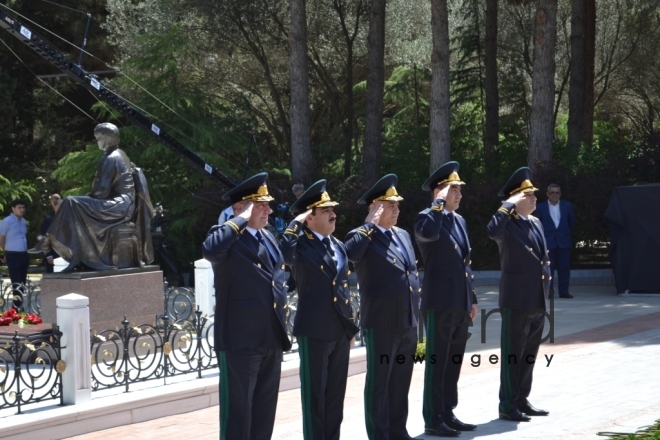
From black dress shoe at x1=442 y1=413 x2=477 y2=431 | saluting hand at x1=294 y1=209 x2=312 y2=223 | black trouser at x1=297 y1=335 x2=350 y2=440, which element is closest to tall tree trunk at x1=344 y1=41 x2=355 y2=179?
black dress shoe at x1=442 y1=413 x2=477 y2=431

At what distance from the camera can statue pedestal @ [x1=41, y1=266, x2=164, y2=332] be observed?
1068cm

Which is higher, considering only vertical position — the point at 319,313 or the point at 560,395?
the point at 319,313

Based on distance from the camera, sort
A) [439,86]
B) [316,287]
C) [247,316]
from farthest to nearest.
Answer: [439,86] → [316,287] → [247,316]

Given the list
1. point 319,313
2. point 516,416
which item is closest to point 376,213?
point 319,313

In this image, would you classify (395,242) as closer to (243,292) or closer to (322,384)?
(322,384)

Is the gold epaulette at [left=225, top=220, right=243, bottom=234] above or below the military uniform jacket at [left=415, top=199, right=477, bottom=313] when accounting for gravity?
above

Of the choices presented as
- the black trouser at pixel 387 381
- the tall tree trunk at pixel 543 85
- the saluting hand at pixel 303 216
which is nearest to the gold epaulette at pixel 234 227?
the saluting hand at pixel 303 216

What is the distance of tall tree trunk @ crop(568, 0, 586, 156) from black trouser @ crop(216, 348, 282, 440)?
1745cm

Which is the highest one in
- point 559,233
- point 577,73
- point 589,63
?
point 589,63

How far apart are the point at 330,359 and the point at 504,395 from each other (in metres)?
1.92

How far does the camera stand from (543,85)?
804 inches

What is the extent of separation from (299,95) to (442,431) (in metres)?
16.1

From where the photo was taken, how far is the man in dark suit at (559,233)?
16516mm

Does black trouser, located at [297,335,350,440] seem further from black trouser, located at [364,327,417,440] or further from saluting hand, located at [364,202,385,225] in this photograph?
saluting hand, located at [364,202,385,225]
